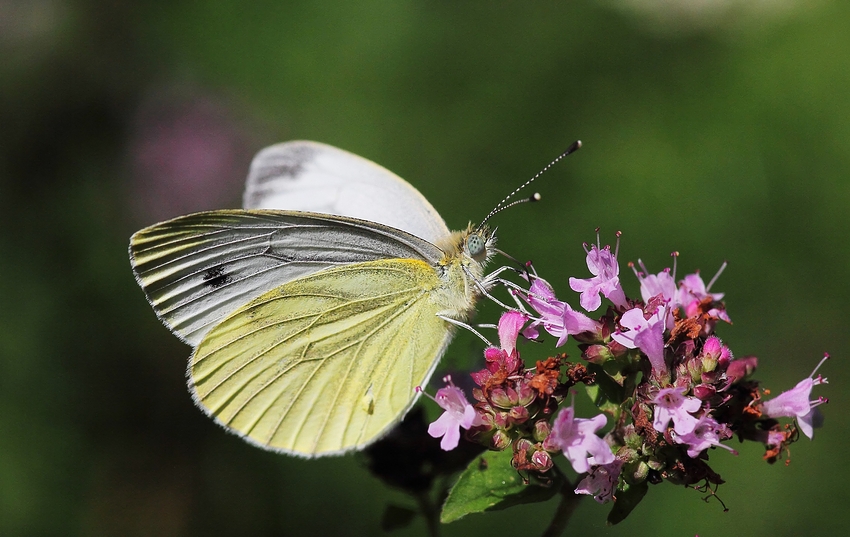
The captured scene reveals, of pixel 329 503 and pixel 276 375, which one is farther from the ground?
pixel 276 375

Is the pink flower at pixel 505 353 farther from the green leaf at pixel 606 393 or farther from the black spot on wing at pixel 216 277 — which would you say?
the black spot on wing at pixel 216 277

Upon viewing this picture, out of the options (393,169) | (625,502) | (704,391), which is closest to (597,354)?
(704,391)

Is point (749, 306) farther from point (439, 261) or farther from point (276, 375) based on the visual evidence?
point (276, 375)

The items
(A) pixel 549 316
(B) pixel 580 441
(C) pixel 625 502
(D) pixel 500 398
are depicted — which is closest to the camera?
(B) pixel 580 441

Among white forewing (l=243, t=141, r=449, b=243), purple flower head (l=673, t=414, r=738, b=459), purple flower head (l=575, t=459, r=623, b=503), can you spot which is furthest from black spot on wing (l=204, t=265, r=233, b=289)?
purple flower head (l=673, t=414, r=738, b=459)

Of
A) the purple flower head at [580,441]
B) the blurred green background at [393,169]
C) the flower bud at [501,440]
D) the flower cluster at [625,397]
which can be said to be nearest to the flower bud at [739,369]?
the flower cluster at [625,397]

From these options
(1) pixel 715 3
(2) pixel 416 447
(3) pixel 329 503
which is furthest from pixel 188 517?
(1) pixel 715 3

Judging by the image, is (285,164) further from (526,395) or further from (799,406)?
(799,406)
